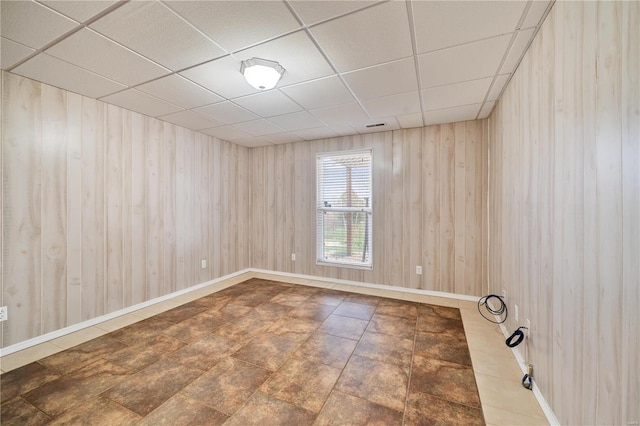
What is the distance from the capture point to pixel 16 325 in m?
2.24

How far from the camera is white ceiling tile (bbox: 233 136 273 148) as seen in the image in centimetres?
435

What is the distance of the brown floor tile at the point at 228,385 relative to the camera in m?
1.65

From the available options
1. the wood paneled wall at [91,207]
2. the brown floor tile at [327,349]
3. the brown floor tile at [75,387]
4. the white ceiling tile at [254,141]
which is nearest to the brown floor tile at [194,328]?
the brown floor tile at [75,387]

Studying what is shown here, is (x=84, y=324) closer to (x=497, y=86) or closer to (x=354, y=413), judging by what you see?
(x=354, y=413)

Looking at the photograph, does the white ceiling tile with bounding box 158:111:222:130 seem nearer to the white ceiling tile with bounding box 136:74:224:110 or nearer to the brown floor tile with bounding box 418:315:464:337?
the white ceiling tile with bounding box 136:74:224:110

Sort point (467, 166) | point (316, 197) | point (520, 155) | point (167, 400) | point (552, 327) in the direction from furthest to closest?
1. point (316, 197)
2. point (467, 166)
3. point (520, 155)
4. point (167, 400)
5. point (552, 327)

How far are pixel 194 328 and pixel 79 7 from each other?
2.77 metres

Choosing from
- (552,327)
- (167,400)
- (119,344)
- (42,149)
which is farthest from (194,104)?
(552,327)

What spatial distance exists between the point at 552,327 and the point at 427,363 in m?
0.97

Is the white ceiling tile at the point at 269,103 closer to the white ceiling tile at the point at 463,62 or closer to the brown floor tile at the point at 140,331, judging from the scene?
the white ceiling tile at the point at 463,62

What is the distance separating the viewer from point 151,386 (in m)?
1.79

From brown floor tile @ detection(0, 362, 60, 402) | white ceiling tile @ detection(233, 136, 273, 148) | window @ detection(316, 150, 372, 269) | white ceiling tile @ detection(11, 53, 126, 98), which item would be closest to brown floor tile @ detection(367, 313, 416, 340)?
window @ detection(316, 150, 372, 269)

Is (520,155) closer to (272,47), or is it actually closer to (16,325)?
(272,47)

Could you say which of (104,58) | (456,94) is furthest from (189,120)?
(456,94)
